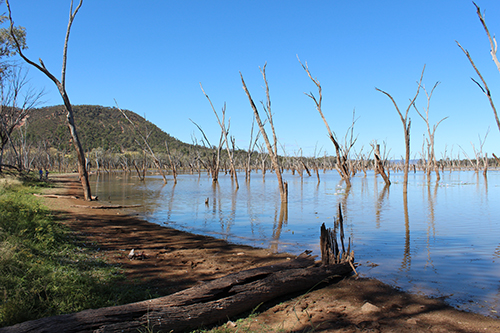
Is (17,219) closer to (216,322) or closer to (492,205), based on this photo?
(216,322)

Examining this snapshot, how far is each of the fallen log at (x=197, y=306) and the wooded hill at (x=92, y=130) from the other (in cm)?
7555

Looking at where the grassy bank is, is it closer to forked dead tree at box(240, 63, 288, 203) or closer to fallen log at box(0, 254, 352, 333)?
fallen log at box(0, 254, 352, 333)

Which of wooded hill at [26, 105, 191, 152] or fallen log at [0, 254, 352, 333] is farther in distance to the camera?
wooded hill at [26, 105, 191, 152]

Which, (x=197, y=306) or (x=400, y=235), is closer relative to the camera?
(x=197, y=306)

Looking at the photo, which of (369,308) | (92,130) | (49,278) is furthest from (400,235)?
(92,130)

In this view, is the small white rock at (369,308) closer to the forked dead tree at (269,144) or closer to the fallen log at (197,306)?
the fallen log at (197,306)

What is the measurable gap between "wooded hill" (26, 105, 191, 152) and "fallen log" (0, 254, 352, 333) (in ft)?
248

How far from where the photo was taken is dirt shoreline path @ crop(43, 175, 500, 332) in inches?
127

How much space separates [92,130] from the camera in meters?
88.7

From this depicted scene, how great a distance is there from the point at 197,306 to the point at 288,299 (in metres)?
1.27

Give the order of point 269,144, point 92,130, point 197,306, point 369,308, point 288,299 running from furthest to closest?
point 92,130
point 269,144
point 288,299
point 369,308
point 197,306

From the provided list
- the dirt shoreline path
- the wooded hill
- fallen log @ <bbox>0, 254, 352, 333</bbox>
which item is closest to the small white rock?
the dirt shoreline path

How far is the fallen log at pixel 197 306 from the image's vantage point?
268 cm

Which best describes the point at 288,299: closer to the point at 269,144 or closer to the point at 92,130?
the point at 269,144
